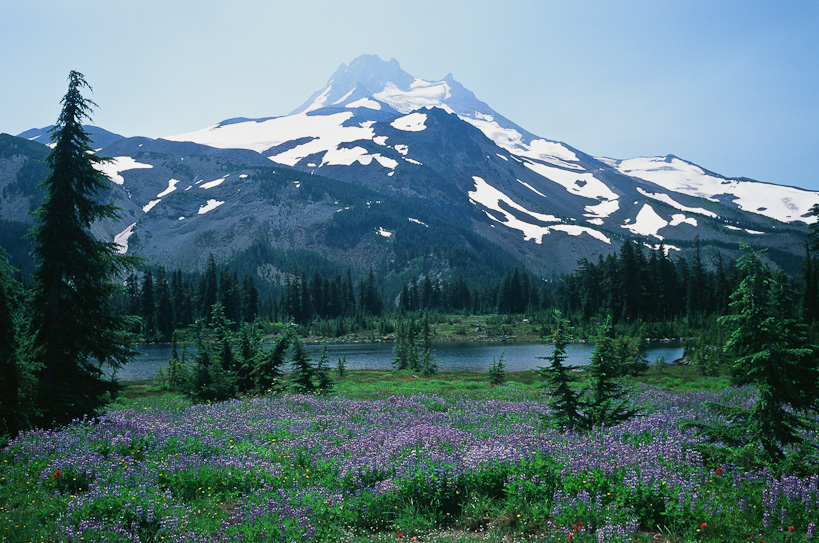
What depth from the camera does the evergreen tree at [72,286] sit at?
14.4 metres

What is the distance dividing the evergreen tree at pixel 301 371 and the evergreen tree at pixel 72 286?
10619 mm

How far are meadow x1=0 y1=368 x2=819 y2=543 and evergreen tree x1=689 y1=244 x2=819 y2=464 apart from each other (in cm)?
45

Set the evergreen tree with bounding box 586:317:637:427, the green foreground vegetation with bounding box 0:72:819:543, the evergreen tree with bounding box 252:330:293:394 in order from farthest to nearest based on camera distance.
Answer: the evergreen tree with bounding box 252:330:293:394
the evergreen tree with bounding box 586:317:637:427
the green foreground vegetation with bounding box 0:72:819:543

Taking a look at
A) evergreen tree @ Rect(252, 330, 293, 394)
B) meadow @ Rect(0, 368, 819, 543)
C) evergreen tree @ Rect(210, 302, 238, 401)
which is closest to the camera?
meadow @ Rect(0, 368, 819, 543)

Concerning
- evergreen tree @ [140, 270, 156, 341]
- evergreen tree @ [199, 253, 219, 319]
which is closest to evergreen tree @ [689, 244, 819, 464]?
evergreen tree @ [140, 270, 156, 341]

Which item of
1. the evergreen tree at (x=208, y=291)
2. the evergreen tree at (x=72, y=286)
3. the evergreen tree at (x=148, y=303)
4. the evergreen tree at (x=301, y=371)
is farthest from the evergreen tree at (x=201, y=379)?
the evergreen tree at (x=208, y=291)

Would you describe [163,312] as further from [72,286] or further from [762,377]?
[762,377]

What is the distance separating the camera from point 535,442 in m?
10.9

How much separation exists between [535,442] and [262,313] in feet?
534

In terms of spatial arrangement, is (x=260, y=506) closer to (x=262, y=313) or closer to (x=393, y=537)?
(x=393, y=537)

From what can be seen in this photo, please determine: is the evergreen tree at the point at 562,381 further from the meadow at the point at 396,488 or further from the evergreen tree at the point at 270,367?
the evergreen tree at the point at 270,367

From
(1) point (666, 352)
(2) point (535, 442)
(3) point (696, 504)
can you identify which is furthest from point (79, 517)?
(1) point (666, 352)

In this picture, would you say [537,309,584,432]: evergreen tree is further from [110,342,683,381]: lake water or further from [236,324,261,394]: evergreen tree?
[110,342,683,381]: lake water

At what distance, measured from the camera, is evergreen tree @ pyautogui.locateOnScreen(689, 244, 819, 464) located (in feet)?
27.8
